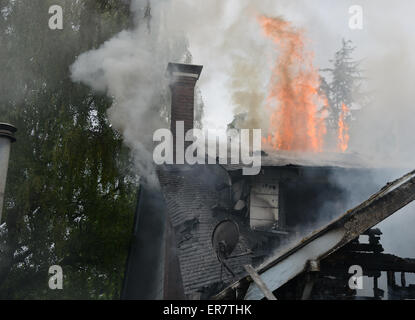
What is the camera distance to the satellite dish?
5.95m

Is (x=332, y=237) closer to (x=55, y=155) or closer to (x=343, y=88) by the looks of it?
(x=55, y=155)

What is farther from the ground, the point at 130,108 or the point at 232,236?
the point at 130,108

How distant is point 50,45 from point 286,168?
873cm

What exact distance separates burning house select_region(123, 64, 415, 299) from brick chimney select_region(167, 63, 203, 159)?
0.03 meters

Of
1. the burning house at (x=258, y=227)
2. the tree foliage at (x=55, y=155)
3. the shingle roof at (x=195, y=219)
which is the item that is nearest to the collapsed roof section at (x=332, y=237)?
the burning house at (x=258, y=227)

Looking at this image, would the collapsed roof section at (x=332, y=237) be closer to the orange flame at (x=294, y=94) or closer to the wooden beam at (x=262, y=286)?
the wooden beam at (x=262, y=286)

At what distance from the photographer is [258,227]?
756 centimetres

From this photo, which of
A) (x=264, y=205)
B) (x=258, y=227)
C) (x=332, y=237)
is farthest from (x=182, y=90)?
(x=332, y=237)

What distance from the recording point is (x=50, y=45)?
11188 millimetres

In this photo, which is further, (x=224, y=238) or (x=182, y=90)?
(x=182, y=90)

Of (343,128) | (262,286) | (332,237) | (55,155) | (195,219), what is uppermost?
(343,128)

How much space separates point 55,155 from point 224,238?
261 inches
